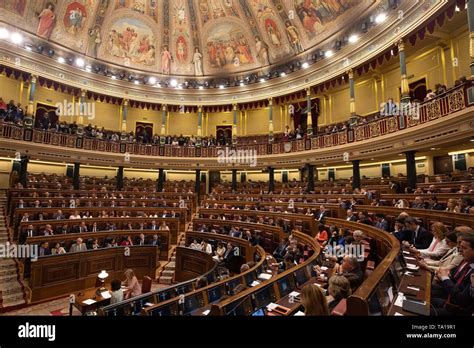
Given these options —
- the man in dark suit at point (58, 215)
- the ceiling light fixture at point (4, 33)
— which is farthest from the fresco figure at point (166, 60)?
the man in dark suit at point (58, 215)

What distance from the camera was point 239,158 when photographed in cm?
1725

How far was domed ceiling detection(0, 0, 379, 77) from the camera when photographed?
14241mm

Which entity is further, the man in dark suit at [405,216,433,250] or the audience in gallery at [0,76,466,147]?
the audience in gallery at [0,76,466,147]

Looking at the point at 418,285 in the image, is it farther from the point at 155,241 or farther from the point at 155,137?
the point at 155,137

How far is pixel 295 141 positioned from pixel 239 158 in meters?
3.88

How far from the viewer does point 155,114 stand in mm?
21672

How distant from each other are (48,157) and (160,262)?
923 centimetres

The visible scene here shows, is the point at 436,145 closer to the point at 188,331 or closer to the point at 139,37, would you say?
the point at 188,331

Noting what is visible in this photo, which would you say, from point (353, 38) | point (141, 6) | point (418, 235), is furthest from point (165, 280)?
point (141, 6)

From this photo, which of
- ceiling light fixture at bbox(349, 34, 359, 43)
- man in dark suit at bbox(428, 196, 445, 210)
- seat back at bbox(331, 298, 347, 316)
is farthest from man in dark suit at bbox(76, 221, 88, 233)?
ceiling light fixture at bbox(349, 34, 359, 43)

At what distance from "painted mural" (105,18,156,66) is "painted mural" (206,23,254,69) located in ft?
14.0

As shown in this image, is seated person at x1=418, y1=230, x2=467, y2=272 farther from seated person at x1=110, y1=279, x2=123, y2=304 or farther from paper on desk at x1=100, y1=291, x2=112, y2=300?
paper on desk at x1=100, y1=291, x2=112, y2=300

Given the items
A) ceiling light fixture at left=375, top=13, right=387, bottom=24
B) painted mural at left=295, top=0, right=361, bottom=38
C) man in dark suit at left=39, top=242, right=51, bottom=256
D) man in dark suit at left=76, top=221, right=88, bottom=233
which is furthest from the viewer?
painted mural at left=295, top=0, right=361, bottom=38

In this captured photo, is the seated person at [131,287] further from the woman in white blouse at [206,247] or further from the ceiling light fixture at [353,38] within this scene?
the ceiling light fixture at [353,38]
